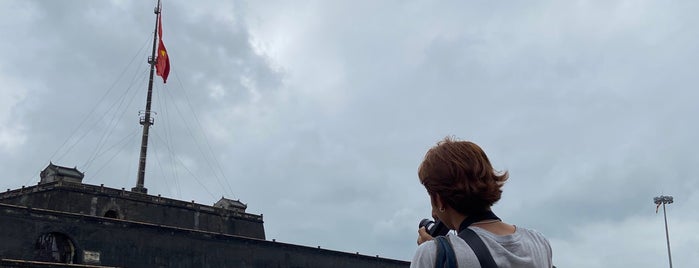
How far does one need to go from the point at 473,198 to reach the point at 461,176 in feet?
0.38

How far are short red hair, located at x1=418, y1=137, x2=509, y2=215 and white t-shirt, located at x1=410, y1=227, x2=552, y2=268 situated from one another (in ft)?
0.40

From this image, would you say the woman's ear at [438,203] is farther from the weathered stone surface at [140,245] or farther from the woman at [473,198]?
the weathered stone surface at [140,245]

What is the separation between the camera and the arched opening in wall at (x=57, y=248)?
2791 centimetres

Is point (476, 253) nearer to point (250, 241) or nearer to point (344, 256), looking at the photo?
point (250, 241)

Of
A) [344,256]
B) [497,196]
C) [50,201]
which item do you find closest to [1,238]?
[50,201]

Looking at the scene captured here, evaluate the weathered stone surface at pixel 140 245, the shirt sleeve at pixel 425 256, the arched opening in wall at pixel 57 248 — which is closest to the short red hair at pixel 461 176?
the shirt sleeve at pixel 425 256

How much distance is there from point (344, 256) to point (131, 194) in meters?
10.9

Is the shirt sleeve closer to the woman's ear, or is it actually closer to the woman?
the woman

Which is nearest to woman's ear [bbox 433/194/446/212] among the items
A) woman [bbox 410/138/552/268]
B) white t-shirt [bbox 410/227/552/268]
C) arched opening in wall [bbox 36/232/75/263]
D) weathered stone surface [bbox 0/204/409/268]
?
woman [bbox 410/138/552/268]

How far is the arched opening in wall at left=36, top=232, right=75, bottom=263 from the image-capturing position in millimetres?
27906

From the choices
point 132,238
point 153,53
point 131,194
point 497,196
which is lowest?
point 497,196

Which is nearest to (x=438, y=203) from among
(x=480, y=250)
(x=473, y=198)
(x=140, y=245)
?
(x=473, y=198)

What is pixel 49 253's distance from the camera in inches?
1106

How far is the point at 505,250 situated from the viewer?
259cm
